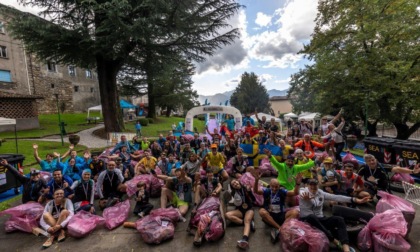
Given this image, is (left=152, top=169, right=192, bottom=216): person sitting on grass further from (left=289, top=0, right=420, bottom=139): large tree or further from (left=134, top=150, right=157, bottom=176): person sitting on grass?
(left=289, top=0, right=420, bottom=139): large tree

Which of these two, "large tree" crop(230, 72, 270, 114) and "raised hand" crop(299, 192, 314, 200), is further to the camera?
"large tree" crop(230, 72, 270, 114)

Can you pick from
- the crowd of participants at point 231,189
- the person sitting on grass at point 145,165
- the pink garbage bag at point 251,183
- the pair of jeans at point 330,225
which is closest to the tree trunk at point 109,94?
the crowd of participants at point 231,189

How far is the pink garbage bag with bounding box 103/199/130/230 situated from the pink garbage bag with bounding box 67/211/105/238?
0.51 feet

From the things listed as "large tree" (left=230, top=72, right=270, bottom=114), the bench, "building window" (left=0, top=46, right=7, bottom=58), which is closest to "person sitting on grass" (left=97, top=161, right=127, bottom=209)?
the bench

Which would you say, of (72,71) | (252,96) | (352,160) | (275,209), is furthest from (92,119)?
(252,96)

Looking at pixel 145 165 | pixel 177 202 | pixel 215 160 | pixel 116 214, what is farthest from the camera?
pixel 145 165

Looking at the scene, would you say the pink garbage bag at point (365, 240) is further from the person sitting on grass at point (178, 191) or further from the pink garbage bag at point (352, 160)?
the person sitting on grass at point (178, 191)

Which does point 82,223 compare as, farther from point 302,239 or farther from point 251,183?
point 302,239

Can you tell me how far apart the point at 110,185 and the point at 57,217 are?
1365 mm

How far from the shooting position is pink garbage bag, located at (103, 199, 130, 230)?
16.0 ft

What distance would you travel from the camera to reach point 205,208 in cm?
477

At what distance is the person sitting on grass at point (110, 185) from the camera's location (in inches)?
228

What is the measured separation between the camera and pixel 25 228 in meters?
4.80

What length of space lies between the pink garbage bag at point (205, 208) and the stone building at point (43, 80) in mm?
16986
